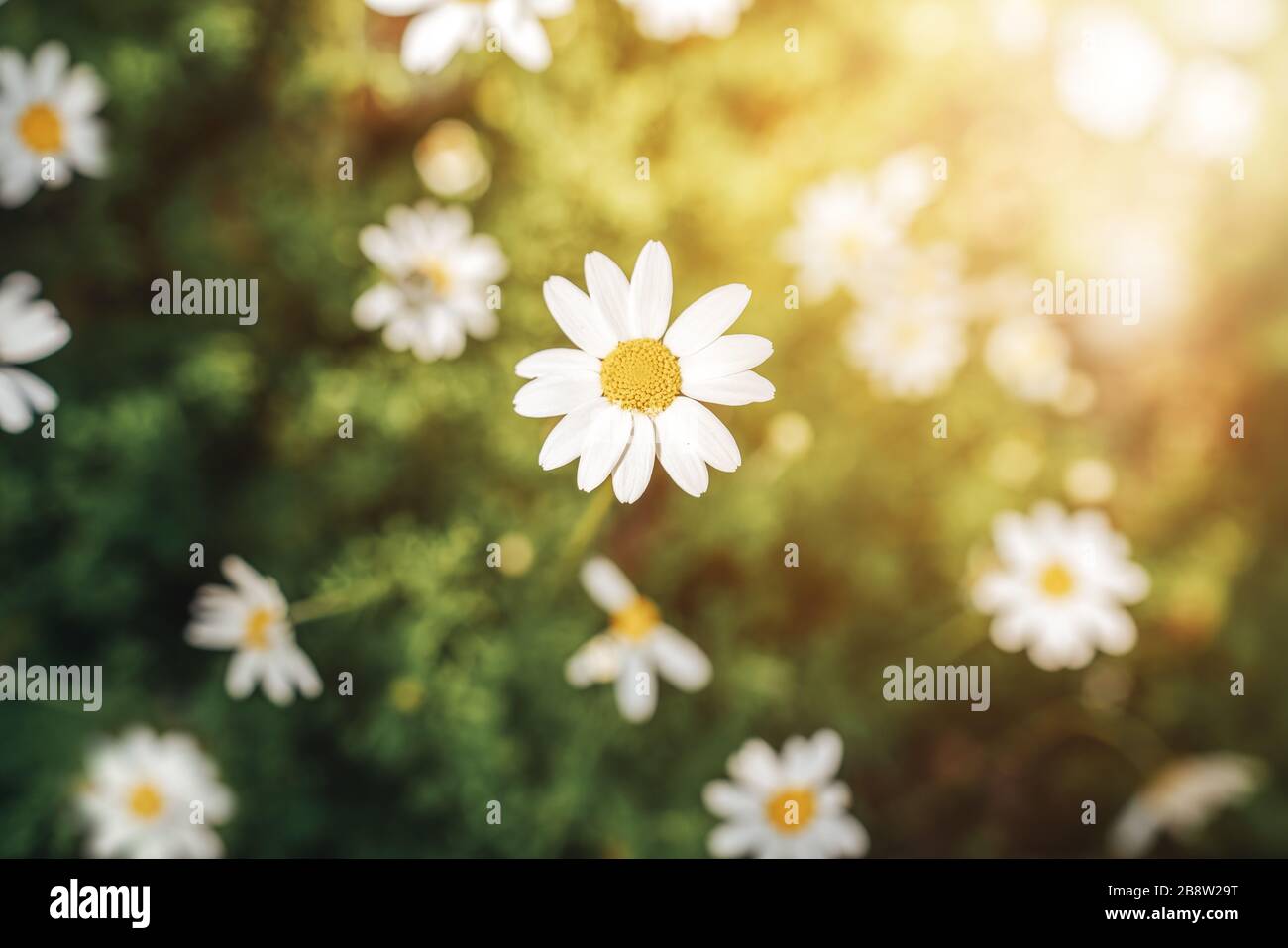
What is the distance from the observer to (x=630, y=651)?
69.9 inches

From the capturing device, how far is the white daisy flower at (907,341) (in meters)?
1.99

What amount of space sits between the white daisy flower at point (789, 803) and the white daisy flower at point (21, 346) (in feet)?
4.40

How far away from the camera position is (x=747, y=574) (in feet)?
6.94

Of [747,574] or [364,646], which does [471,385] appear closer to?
[364,646]

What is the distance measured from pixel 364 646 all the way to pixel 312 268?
0.81m

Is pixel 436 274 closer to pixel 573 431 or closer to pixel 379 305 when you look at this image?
pixel 379 305

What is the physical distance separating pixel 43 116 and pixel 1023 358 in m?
2.16

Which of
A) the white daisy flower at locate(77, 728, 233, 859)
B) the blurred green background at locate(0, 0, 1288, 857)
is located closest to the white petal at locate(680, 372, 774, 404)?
the blurred green background at locate(0, 0, 1288, 857)

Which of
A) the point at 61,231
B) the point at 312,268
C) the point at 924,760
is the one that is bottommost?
the point at 924,760

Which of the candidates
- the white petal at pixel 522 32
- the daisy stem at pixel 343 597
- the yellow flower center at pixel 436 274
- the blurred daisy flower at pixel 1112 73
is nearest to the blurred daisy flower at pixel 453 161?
the yellow flower center at pixel 436 274

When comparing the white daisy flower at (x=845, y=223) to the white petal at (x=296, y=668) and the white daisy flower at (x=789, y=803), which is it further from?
the white petal at (x=296, y=668)

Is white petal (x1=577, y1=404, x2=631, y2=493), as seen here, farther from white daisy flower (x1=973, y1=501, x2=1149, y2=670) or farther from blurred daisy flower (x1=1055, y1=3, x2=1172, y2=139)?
blurred daisy flower (x1=1055, y1=3, x2=1172, y2=139)
